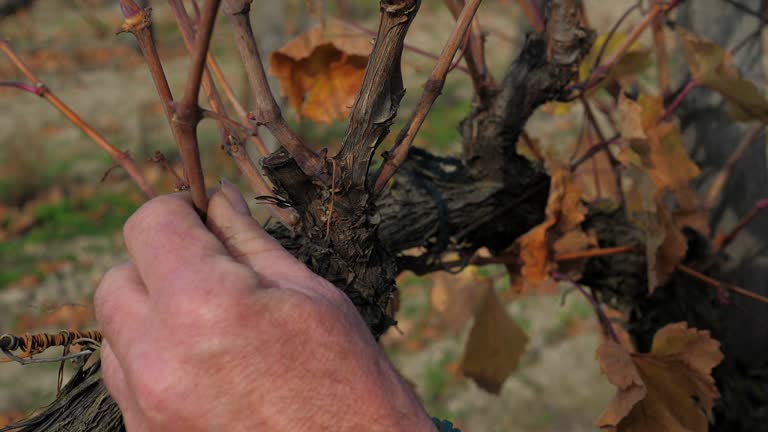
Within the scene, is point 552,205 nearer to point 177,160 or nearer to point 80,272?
point 80,272

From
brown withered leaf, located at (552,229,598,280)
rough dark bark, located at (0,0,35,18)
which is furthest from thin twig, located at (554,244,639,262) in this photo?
rough dark bark, located at (0,0,35,18)

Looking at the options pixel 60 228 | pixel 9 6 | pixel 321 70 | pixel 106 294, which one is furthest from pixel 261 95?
pixel 60 228

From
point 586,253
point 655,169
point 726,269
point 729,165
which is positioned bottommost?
point 726,269

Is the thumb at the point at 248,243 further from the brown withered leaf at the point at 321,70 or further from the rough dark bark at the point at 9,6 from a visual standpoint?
the rough dark bark at the point at 9,6

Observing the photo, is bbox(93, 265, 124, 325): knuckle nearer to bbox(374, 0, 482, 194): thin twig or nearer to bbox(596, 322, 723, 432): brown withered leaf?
bbox(374, 0, 482, 194): thin twig

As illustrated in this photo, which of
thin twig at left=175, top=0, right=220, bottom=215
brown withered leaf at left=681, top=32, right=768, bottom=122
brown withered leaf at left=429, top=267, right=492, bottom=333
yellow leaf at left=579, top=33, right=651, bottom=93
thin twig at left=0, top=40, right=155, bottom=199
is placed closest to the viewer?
thin twig at left=175, top=0, right=220, bottom=215

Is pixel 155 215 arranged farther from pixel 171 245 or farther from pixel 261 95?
pixel 261 95

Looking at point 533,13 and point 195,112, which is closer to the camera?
point 195,112
